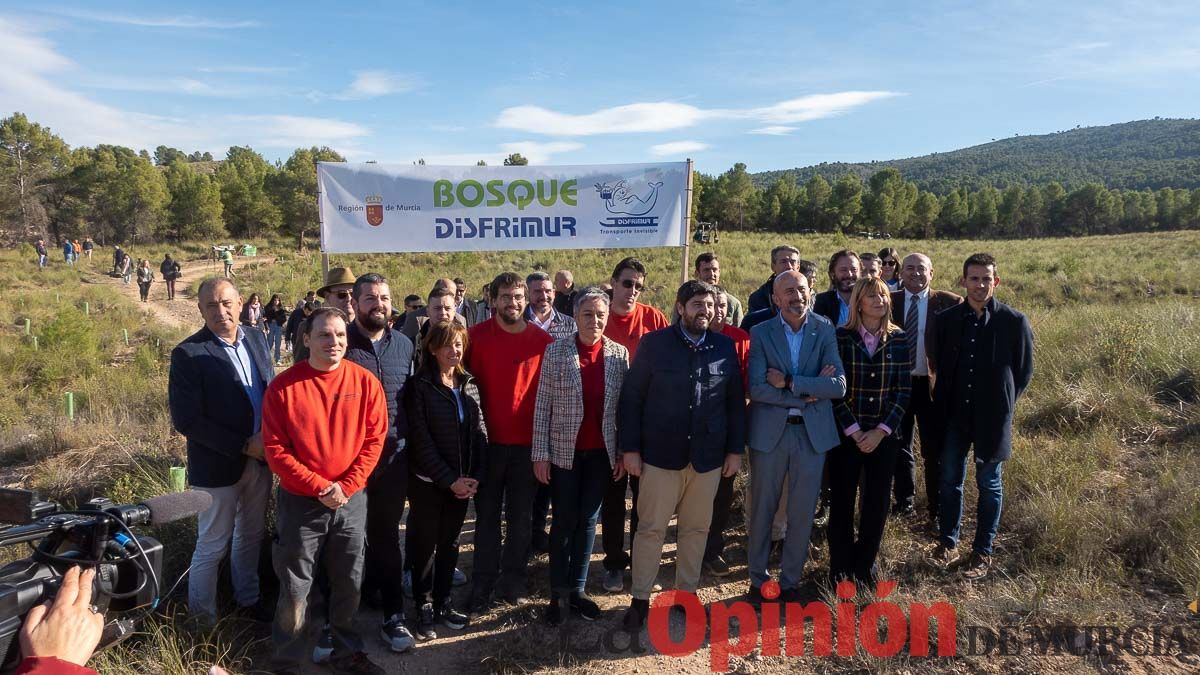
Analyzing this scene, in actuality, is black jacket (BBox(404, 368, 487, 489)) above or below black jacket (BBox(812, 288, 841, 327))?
below

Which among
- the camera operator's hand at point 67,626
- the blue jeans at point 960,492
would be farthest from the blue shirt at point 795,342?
the camera operator's hand at point 67,626

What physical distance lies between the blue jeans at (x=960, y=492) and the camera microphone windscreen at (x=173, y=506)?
4351 millimetres

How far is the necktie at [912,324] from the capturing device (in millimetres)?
5035

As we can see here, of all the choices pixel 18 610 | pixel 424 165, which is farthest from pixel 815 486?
pixel 424 165

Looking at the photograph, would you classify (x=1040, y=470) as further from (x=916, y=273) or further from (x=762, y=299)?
(x=762, y=299)

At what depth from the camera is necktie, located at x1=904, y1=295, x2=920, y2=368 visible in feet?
16.5

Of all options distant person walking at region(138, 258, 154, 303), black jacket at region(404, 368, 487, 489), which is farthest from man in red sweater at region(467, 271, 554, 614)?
distant person walking at region(138, 258, 154, 303)

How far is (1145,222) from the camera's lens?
65.8m

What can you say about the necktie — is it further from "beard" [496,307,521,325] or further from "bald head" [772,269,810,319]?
"beard" [496,307,521,325]

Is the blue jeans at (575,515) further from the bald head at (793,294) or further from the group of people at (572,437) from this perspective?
the bald head at (793,294)

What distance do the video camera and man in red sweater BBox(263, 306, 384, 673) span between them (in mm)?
1258

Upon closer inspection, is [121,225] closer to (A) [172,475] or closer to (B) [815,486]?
(A) [172,475]

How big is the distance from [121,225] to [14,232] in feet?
19.3

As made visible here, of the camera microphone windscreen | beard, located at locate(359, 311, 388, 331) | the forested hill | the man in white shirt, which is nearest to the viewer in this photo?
the camera microphone windscreen
